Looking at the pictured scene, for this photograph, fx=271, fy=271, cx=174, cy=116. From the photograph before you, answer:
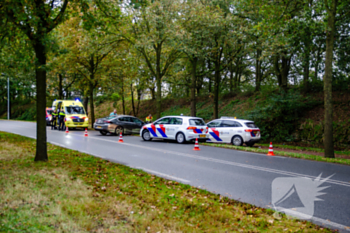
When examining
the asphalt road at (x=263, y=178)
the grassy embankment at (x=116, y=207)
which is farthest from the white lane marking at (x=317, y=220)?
the grassy embankment at (x=116, y=207)

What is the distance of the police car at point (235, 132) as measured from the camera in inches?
596

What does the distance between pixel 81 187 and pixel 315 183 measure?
230 inches

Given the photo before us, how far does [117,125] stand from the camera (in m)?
20.2

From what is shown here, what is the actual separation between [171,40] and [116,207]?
49.2 feet

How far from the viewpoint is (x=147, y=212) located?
15.1 feet

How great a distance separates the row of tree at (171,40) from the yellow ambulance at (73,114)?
3008 mm

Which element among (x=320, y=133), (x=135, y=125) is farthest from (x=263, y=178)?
(x=135, y=125)

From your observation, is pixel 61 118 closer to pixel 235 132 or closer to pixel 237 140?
pixel 235 132

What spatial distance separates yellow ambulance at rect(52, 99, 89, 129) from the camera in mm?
23906

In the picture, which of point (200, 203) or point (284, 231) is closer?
point (284, 231)

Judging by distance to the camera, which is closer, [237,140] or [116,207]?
[116,207]

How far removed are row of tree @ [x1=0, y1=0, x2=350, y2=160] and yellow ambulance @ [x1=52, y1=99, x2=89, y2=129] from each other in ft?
9.87

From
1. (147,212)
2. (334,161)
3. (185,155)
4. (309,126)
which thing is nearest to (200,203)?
(147,212)

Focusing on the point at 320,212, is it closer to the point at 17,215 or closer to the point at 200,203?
the point at 200,203
